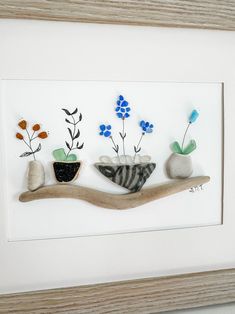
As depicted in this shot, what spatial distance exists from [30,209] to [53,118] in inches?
3.7

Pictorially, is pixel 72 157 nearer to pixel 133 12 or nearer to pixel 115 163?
pixel 115 163

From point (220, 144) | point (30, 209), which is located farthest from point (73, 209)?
point (220, 144)

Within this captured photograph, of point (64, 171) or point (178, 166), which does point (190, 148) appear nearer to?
point (178, 166)

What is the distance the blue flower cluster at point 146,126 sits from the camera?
0.41 m

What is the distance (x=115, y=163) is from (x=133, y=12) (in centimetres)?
15

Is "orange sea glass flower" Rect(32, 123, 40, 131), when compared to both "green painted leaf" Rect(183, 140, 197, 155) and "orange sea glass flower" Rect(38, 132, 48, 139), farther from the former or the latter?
"green painted leaf" Rect(183, 140, 197, 155)

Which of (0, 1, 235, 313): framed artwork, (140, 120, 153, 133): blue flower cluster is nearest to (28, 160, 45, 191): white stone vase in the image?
(0, 1, 235, 313): framed artwork

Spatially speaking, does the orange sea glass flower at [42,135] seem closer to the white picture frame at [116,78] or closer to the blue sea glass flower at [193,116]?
the white picture frame at [116,78]

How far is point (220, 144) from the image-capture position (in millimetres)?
432

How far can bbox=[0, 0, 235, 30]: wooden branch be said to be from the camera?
36cm

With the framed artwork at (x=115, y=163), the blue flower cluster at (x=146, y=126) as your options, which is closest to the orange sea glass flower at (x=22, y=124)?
the framed artwork at (x=115, y=163)

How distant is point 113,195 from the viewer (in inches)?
15.6

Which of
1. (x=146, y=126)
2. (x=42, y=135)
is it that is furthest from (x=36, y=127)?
(x=146, y=126)

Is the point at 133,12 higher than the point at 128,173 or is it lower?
higher
